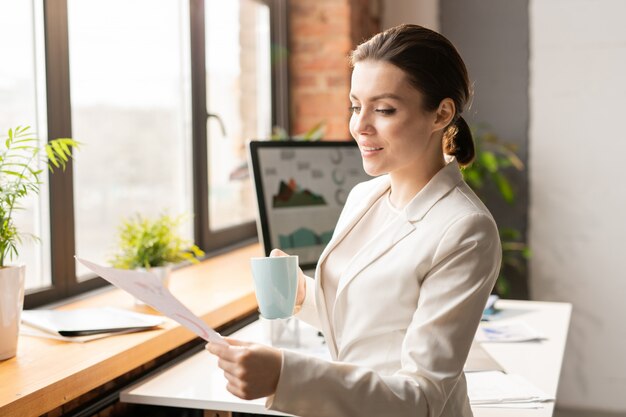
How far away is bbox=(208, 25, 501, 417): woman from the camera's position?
119 cm

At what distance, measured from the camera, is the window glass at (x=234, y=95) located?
11.5ft

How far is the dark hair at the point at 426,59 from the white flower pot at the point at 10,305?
2.88 ft

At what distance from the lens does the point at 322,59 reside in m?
4.12

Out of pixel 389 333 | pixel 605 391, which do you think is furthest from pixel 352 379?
pixel 605 391

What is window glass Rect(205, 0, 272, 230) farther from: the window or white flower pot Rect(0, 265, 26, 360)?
white flower pot Rect(0, 265, 26, 360)

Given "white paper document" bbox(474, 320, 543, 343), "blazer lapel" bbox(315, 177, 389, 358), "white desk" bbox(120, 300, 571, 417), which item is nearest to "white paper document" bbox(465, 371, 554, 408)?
"white desk" bbox(120, 300, 571, 417)

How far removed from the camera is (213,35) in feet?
11.5

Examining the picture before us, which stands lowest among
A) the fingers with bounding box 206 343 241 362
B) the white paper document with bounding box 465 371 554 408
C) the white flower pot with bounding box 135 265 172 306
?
the white paper document with bounding box 465 371 554 408

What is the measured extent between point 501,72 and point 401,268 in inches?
120

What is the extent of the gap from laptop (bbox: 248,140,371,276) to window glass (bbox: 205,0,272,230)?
84cm

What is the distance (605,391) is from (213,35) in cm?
268

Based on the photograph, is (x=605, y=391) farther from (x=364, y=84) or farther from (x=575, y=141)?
(x=364, y=84)

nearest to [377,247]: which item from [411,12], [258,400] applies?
[258,400]

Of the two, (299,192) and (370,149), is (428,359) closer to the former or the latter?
(370,149)
